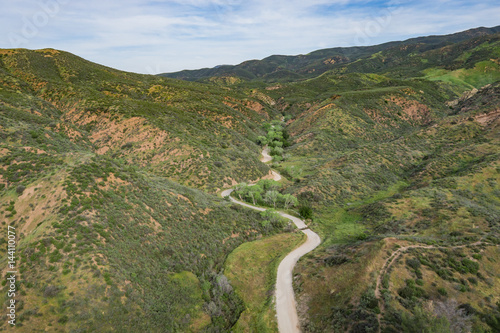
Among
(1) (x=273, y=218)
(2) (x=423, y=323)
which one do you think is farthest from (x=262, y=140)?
(2) (x=423, y=323)

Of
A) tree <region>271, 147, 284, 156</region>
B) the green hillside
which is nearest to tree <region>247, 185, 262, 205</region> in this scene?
the green hillside

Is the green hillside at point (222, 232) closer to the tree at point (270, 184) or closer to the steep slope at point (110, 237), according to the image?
the steep slope at point (110, 237)

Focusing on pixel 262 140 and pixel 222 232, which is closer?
pixel 222 232

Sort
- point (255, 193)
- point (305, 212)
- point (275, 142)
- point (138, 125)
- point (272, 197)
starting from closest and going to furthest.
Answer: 1. point (305, 212)
2. point (272, 197)
3. point (255, 193)
4. point (138, 125)
5. point (275, 142)

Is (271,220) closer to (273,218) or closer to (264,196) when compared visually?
(273,218)

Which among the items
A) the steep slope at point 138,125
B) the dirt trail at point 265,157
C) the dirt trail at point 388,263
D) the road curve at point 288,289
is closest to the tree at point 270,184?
the steep slope at point 138,125

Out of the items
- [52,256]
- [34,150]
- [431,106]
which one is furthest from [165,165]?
[431,106]
